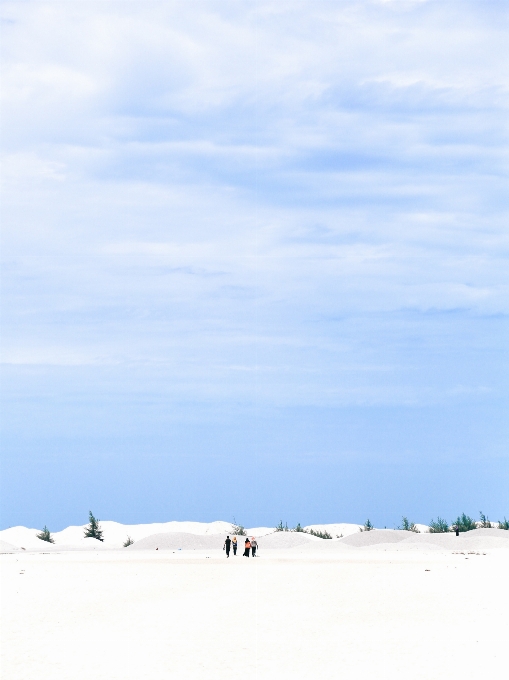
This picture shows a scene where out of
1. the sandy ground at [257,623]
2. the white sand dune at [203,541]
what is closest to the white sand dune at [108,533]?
the white sand dune at [203,541]

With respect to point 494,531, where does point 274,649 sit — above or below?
below

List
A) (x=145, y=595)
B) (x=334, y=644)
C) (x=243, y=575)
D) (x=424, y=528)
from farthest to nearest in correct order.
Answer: (x=424, y=528)
(x=243, y=575)
(x=145, y=595)
(x=334, y=644)

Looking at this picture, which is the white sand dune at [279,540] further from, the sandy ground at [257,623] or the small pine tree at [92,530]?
the sandy ground at [257,623]

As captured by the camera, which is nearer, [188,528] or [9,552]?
[9,552]

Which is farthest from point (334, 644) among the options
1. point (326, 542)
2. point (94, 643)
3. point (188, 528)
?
point (188, 528)

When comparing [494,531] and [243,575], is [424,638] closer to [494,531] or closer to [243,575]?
[243,575]

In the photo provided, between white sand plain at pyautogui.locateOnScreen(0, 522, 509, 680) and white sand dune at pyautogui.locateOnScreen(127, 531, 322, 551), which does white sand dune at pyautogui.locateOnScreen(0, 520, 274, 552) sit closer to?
white sand dune at pyautogui.locateOnScreen(127, 531, 322, 551)

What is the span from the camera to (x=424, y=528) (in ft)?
257

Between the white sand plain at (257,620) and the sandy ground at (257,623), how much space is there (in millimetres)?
35

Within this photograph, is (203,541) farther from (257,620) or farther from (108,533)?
(257,620)

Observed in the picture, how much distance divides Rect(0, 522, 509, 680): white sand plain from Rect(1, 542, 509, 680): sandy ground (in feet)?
0.11

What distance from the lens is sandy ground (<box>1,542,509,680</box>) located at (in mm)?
17219

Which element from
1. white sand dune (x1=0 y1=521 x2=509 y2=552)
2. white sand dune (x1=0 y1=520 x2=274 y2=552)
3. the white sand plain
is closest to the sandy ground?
the white sand plain

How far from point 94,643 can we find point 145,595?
7.70 meters
